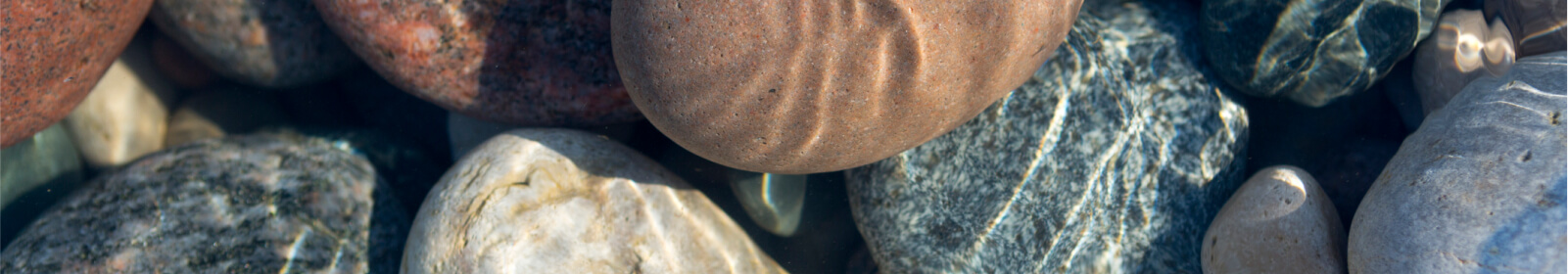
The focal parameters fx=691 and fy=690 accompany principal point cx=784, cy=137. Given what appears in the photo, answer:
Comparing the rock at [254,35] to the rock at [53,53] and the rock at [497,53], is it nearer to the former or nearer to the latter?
the rock at [53,53]

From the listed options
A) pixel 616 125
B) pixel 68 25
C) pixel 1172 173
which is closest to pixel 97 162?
pixel 68 25

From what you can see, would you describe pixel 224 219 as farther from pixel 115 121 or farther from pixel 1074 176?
pixel 1074 176

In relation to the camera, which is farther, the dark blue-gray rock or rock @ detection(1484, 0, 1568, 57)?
the dark blue-gray rock

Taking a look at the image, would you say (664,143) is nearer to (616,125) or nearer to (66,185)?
(616,125)

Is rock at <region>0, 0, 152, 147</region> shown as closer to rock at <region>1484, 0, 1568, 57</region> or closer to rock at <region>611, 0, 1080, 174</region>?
rock at <region>611, 0, 1080, 174</region>

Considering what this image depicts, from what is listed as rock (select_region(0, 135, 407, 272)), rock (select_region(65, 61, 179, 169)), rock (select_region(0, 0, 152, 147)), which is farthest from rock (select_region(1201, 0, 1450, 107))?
rock (select_region(65, 61, 179, 169))
